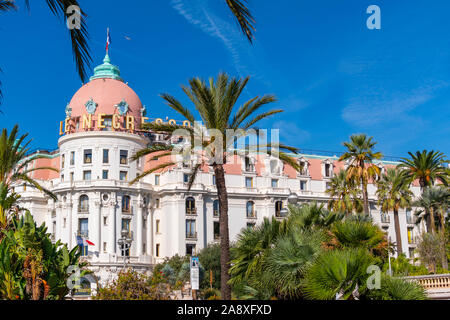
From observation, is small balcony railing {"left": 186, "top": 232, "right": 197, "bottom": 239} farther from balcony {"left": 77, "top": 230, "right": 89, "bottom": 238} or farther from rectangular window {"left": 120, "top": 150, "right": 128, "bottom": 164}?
balcony {"left": 77, "top": 230, "right": 89, "bottom": 238}

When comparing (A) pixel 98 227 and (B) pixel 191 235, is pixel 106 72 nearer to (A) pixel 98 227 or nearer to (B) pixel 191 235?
(A) pixel 98 227

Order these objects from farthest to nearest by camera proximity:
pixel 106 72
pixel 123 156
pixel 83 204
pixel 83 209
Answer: pixel 106 72 → pixel 123 156 → pixel 83 204 → pixel 83 209

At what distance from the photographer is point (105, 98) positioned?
6344 cm

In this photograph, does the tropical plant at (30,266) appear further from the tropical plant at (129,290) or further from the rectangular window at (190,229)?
the rectangular window at (190,229)

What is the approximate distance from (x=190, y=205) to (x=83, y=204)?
12125mm

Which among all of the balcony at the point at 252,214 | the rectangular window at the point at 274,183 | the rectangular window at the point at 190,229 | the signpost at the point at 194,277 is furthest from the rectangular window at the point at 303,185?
the signpost at the point at 194,277

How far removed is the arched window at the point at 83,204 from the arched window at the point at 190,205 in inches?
446

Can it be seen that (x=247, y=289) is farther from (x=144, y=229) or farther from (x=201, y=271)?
(x=144, y=229)

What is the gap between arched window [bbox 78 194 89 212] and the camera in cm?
6103

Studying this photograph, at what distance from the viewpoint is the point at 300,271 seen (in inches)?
696

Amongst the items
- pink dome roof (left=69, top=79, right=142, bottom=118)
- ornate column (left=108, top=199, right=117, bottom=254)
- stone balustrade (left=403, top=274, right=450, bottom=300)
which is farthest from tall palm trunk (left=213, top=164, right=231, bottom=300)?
pink dome roof (left=69, top=79, right=142, bottom=118)

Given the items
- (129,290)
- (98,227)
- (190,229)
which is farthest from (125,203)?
(129,290)

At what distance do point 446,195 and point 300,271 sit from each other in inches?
1232
